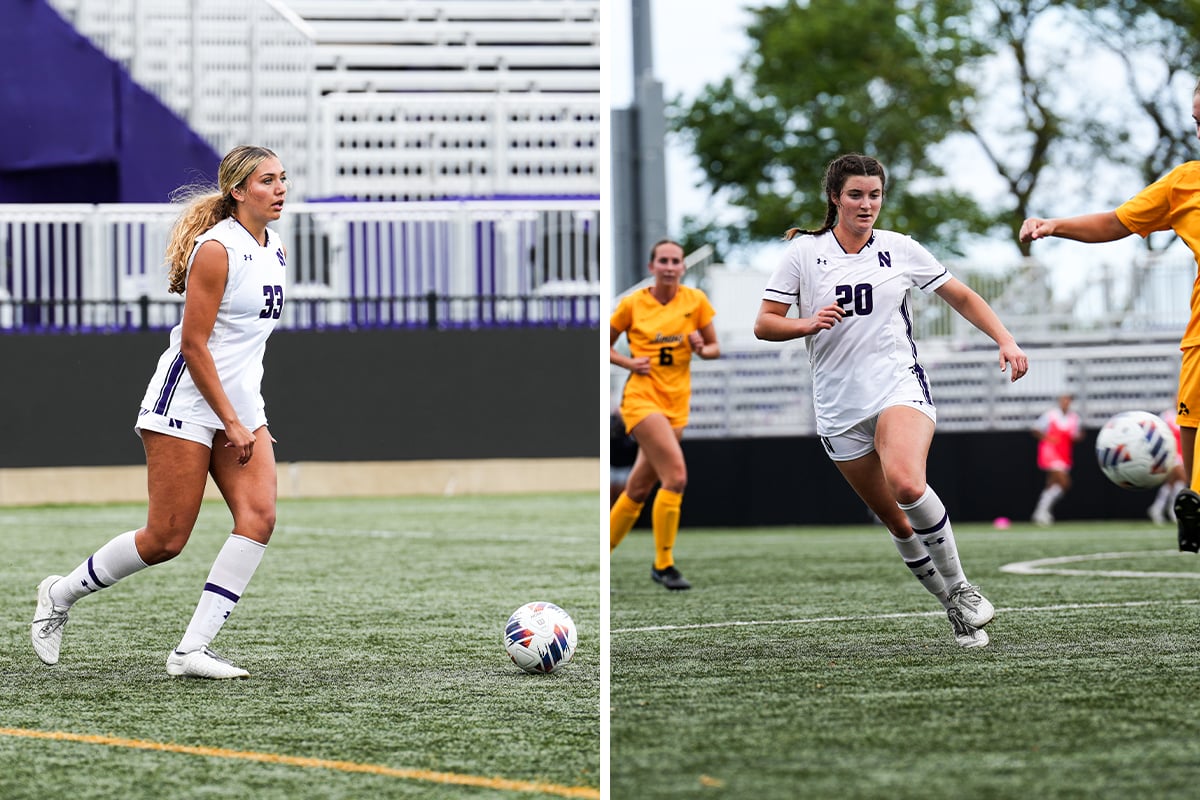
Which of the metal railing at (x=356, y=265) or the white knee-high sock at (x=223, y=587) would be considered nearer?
the white knee-high sock at (x=223, y=587)

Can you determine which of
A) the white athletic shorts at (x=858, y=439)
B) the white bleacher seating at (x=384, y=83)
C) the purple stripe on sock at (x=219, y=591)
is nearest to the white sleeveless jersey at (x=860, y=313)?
the white athletic shorts at (x=858, y=439)

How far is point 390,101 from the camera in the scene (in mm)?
27500

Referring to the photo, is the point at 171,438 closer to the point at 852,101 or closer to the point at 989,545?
the point at 989,545

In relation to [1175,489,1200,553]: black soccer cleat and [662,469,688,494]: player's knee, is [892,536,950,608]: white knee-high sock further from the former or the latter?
[662,469,688,494]: player's knee

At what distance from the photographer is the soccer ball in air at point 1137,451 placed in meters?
7.26

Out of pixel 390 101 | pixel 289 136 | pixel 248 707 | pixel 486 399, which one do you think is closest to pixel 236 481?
pixel 248 707

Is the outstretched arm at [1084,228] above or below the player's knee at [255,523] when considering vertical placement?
above

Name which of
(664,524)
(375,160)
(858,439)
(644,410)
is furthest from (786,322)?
(375,160)

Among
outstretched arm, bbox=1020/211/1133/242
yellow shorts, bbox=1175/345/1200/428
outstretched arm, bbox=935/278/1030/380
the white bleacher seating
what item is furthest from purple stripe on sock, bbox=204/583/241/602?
the white bleacher seating

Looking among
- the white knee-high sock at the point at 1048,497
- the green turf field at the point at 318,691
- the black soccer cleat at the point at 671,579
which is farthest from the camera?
the white knee-high sock at the point at 1048,497

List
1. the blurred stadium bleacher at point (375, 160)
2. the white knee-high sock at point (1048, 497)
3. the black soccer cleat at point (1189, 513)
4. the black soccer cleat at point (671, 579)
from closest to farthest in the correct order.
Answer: the black soccer cleat at point (1189, 513)
the black soccer cleat at point (671, 579)
the blurred stadium bleacher at point (375, 160)
the white knee-high sock at point (1048, 497)

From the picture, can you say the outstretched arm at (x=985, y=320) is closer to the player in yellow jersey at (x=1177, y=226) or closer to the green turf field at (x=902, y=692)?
the player in yellow jersey at (x=1177, y=226)

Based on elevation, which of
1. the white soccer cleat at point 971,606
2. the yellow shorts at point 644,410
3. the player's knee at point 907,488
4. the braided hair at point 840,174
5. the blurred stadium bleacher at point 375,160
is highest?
the blurred stadium bleacher at point 375,160

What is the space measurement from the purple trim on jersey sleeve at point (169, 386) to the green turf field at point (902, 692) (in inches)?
74.0
